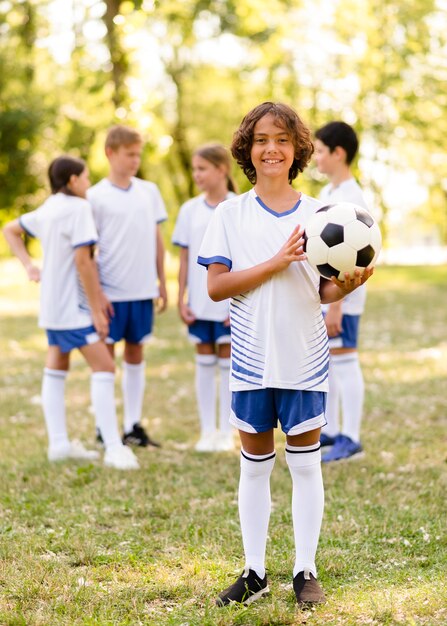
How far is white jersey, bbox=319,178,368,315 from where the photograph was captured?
5770mm

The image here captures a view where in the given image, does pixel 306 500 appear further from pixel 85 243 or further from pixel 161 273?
pixel 161 273

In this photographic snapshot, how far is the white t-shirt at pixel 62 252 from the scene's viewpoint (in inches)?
232

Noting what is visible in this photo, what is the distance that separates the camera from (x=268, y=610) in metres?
3.49

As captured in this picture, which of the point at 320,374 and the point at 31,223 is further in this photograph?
the point at 31,223

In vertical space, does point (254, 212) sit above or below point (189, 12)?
below

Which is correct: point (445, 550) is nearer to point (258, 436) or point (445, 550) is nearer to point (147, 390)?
point (258, 436)

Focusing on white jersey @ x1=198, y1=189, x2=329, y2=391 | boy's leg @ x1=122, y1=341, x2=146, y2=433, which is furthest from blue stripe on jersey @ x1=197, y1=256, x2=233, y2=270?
boy's leg @ x1=122, y1=341, x2=146, y2=433

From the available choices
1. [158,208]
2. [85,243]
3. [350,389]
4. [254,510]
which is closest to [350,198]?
[350,389]

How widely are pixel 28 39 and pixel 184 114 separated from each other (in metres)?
10.7

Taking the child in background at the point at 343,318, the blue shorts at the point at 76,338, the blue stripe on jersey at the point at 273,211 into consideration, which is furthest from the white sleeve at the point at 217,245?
the blue shorts at the point at 76,338

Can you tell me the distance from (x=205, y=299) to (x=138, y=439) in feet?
4.25

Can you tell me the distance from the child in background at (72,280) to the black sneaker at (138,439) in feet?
1.82

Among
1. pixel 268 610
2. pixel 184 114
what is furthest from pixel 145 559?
pixel 184 114

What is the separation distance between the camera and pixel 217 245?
361 centimetres
